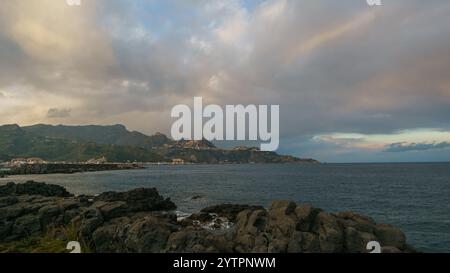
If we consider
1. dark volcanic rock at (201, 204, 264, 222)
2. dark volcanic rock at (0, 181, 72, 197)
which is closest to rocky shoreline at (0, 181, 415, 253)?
dark volcanic rock at (201, 204, 264, 222)

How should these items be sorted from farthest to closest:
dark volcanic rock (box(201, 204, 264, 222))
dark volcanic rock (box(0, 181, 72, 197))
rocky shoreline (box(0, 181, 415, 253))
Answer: dark volcanic rock (box(0, 181, 72, 197)) < dark volcanic rock (box(201, 204, 264, 222)) < rocky shoreline (box(0, 181, 415, 253))

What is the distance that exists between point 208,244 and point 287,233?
17.4 feet

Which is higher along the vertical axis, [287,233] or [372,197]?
[287,233]

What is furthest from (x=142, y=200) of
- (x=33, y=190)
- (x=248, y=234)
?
(x=248, y=234)

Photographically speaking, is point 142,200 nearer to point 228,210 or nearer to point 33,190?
point 228,210

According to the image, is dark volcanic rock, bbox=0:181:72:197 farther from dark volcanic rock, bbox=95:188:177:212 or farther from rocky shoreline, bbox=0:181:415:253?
rocky shoreline, bbox=0:181:415:253

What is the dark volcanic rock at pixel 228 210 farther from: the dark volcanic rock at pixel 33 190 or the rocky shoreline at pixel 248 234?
the dark volcanic rock at pixel 33 190

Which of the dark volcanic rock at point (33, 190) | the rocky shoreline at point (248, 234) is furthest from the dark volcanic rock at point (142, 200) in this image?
the rocky shoreline at point (248, 234)

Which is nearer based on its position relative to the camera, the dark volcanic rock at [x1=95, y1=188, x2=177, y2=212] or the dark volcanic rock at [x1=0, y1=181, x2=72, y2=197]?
the dark volcanic rock at [x1=95, y1=188, x2=177, y2=212]

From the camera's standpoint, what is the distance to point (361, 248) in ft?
66.9

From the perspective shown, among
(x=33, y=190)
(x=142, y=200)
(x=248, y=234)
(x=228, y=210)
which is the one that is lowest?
(x=228, y=210)
